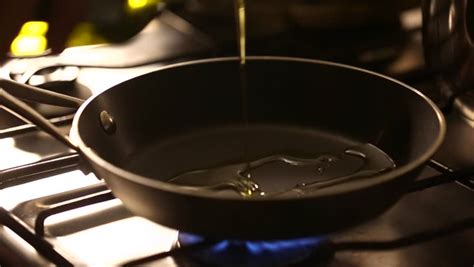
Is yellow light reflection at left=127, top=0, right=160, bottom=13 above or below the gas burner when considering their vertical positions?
above

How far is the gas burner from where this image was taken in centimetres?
50

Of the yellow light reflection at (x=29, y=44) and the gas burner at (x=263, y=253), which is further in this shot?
the yellow light reflection at (x=29, y=44)

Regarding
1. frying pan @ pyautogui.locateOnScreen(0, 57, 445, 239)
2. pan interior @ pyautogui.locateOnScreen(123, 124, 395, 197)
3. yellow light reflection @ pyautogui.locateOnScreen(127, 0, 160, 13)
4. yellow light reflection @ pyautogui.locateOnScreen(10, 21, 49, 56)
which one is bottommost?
pan interior @ pyautogui.locateOnScreen(123, 124, 395, 197)

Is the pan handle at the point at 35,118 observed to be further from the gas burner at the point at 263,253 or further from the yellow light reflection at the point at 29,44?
the yellow light reflection at the point at 29,44

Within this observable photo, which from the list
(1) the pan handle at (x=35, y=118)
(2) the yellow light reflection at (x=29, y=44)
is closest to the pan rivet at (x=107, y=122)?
(1) the pan handle at (x=35, y=118)

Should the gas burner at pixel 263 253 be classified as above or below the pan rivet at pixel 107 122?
below

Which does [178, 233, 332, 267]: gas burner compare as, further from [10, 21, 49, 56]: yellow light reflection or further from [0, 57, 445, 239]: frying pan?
[10, 21, 49, 56]: yellow light reflection

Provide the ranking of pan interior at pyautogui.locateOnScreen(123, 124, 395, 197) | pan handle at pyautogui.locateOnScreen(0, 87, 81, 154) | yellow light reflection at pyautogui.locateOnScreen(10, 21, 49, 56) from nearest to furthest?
pan handle at pyautogui.locateOnScreen(0, 87, 81, 154) < pan interior at pyautogui.locateOnScreen(123, 124, 395, 197) < yellow light reflection at pyautogui.locateOnScreen(10, 21, 49, 56)

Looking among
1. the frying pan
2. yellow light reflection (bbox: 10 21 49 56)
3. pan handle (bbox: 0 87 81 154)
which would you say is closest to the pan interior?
the frying pan

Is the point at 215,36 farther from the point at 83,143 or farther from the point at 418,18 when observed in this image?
the point at 83,143

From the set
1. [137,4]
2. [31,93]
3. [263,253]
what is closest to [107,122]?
[31,93]

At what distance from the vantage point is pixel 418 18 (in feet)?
3.41

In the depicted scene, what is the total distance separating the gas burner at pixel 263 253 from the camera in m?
0.50

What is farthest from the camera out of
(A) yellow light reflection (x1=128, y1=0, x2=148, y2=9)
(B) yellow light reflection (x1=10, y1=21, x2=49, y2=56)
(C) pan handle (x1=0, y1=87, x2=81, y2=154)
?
(A) yellow light reflection (x1=128, y1=0, x2=148, y2=9)
